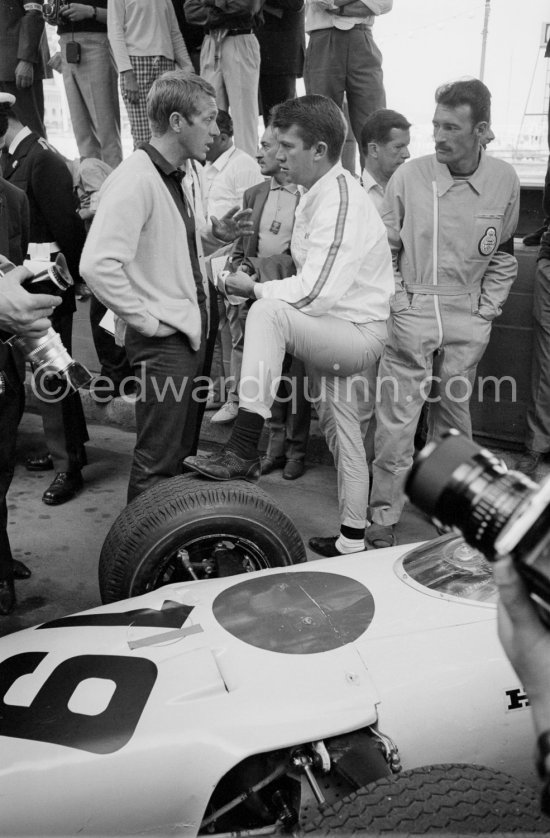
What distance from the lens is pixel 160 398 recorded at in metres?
3.75

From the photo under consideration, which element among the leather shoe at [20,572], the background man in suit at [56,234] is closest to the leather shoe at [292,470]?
the background man in suit at [56,234]

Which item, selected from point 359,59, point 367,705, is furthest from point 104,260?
point 359,59

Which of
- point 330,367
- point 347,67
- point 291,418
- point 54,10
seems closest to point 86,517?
point 291,418

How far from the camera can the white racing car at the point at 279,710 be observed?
180cm

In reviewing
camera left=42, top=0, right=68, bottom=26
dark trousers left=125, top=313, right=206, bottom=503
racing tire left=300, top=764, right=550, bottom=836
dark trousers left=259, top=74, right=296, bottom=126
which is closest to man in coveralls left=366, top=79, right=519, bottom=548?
dark trousers left=125, top=313, right=206, bottom=503

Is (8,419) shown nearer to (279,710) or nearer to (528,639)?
(279,710)

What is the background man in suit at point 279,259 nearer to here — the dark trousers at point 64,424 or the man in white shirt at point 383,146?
the man in white shirt at point 383,146

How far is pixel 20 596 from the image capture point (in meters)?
3.93

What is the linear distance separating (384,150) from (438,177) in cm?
77

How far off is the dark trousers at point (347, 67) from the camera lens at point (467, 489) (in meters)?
5.18

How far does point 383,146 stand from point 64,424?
8.34 ft

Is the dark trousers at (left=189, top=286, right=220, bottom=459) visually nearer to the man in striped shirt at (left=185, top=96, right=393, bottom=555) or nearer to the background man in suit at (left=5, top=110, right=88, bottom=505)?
the man in striped shirt at (left=185, top=96, right=393, bottom=555)

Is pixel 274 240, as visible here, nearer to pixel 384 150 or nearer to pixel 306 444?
pixel 384 150

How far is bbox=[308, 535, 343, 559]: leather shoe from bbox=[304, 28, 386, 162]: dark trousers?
3.19m
